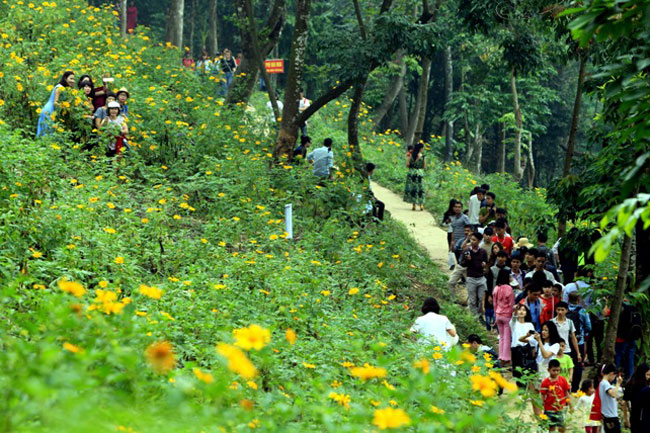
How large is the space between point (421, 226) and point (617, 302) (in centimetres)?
927

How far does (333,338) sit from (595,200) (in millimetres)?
4378

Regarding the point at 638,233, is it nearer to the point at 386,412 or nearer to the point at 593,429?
the point at 593,429

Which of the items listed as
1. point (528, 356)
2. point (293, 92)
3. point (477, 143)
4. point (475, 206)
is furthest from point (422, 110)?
point (528, 356)

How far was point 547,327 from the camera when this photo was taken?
10039 millimetres

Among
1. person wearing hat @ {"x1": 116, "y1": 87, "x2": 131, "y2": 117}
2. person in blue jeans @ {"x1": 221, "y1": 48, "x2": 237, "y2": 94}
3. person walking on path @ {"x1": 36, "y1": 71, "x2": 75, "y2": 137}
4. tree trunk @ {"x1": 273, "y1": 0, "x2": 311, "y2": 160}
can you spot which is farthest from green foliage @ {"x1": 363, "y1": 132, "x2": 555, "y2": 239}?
person walking on path @ {"x1": 36, "y1": 71, "x2": 75, "y2": 137}

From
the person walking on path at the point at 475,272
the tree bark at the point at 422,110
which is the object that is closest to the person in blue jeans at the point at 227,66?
the tree bark at the point at 422,110

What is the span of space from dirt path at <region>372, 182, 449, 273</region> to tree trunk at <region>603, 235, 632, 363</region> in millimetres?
5509

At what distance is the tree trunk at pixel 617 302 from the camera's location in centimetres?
967

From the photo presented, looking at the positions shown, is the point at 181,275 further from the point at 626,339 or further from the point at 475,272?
the point at 626,339

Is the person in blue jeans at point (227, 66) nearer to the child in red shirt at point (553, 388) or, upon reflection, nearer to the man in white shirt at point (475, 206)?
the man in white shirt at point (475, 206)

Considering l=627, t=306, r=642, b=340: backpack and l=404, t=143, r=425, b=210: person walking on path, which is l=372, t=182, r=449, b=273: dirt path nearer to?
l=404, t=143, r=425, b=210: person walking on path

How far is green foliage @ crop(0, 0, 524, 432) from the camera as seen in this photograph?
404 cm

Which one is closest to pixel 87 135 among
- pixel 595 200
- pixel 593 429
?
pixel 595 200

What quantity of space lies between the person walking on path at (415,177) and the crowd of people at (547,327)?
169 inches
